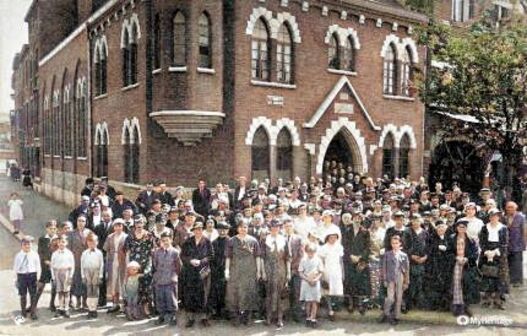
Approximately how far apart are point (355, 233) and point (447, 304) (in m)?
1.77

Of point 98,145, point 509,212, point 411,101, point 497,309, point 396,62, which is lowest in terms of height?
point 497,309

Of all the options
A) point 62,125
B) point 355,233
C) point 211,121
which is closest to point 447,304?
point 355,233

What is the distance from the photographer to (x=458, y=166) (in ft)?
46.5

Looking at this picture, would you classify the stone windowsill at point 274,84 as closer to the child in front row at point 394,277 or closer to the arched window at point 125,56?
the arched window at point 125,56

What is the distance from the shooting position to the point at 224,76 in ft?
41.1

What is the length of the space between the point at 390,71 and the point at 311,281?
1069 cm

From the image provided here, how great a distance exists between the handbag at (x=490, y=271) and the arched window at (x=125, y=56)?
1059 cm

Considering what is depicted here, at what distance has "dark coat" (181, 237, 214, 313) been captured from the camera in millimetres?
7316

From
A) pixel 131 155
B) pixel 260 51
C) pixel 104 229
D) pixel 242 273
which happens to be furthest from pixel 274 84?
pixel 242 273

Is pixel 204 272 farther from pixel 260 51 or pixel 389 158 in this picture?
pixel 389 158

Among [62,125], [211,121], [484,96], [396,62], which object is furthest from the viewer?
[62,125]

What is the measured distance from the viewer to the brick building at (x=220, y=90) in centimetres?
1216

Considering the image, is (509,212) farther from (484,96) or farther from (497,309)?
(484,96)

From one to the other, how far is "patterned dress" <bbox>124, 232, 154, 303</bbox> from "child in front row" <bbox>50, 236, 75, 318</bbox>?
946 mm
